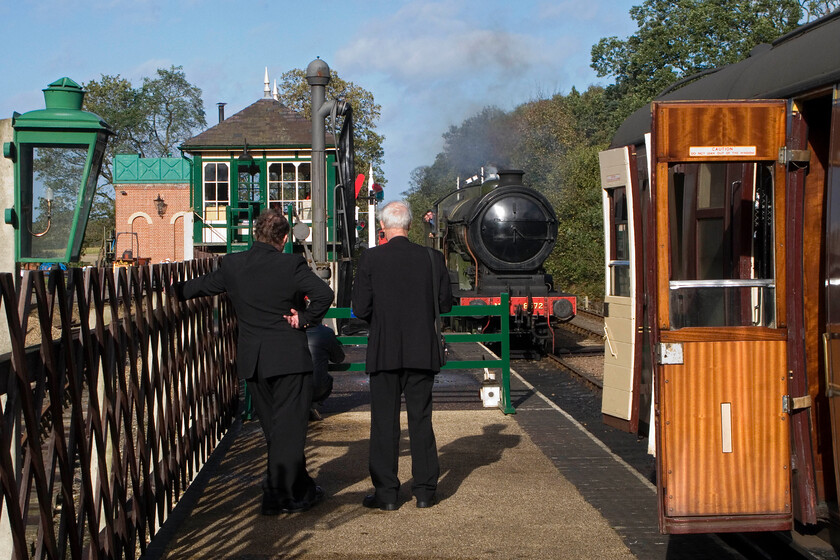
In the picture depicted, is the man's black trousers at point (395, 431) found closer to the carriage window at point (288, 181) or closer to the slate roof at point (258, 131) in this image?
the carriage window at point (288, 181)

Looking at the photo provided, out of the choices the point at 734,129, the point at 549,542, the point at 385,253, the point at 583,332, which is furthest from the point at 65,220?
the point at 583,332

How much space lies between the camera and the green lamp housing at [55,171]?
5.26 m

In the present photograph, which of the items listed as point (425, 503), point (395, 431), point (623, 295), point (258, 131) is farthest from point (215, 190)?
point (425, 503)

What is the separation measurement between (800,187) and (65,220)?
160 inches

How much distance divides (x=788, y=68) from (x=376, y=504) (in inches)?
139

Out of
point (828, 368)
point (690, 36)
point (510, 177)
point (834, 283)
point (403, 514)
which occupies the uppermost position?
point (690, 36)

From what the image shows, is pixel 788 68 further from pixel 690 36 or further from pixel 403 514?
pixel 690 36

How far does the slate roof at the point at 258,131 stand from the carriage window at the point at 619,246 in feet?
66.3

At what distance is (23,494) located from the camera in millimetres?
3316

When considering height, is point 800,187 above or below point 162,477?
above

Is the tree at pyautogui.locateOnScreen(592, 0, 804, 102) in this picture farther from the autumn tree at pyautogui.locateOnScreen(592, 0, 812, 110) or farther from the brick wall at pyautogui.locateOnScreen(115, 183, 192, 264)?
the brick wall at pyautogui.locateOnScreen(115, 183, 192, 264)

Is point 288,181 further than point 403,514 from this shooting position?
Yes

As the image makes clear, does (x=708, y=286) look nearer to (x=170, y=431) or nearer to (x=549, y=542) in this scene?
(x=549, y=542)

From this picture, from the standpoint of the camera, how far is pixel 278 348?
5801 millimetres
